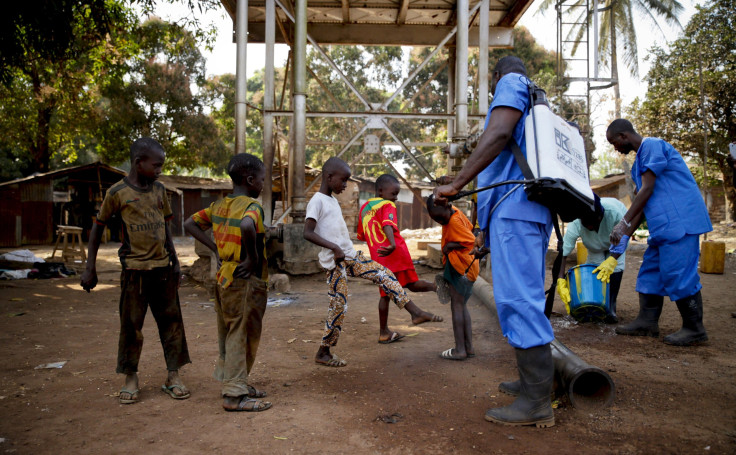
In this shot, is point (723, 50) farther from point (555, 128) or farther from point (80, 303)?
point (80, 303)

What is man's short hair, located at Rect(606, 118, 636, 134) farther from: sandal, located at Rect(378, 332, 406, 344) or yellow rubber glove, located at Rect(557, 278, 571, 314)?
sandal, located at Rect(378, 332, 406, 344)

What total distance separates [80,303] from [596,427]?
6.97m

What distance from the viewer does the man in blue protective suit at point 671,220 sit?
4312 mm

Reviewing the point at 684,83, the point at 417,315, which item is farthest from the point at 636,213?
the point at 684,83

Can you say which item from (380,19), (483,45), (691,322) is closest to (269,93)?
(380,19)

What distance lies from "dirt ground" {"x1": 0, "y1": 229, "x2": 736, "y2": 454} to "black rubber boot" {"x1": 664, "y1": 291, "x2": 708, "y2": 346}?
9 centimetres

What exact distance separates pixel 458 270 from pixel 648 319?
1.93 metres

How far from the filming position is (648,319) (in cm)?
465

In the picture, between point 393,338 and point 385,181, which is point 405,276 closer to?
point 393,338

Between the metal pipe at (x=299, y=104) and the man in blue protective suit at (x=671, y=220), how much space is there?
4649 millimetres

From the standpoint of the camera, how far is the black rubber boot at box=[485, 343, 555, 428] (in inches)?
108

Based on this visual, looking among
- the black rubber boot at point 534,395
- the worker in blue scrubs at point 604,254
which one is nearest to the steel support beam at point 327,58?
the worker in blue scrubs at point 604,254

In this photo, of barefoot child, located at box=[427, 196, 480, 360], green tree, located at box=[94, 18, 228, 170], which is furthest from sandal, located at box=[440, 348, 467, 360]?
green tree, located at box=[94, 18, 228, 170]

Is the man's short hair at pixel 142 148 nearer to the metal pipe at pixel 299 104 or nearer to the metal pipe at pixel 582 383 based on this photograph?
the metal pipe at pixel 582 383
